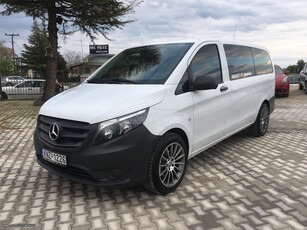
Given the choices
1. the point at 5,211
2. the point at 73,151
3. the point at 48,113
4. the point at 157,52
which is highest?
the point at 157,52

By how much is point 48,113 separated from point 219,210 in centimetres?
223

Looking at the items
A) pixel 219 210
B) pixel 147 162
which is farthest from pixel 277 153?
pixel 147 162

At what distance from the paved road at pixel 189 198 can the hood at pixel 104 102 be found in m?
1.02

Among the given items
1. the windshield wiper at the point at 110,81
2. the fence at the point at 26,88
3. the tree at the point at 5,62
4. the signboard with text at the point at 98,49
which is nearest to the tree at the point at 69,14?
the signboard with text at the point at 98,49

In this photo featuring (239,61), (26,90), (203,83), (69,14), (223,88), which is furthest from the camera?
(26,90)

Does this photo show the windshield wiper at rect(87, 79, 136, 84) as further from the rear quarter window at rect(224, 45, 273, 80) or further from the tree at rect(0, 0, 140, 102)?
the tree at rect(0, 0, 140, 102)

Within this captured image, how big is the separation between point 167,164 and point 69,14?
10830mm

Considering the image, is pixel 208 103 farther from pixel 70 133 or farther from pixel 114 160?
pixel 70 133

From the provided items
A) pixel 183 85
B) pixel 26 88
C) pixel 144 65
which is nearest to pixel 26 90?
pixel 26 88

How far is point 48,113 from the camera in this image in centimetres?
386

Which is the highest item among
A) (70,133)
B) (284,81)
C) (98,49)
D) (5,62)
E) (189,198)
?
(5,62)

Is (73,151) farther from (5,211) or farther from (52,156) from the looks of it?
(5,211)

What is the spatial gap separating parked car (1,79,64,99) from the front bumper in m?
16.1

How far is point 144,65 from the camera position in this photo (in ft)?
14.9
